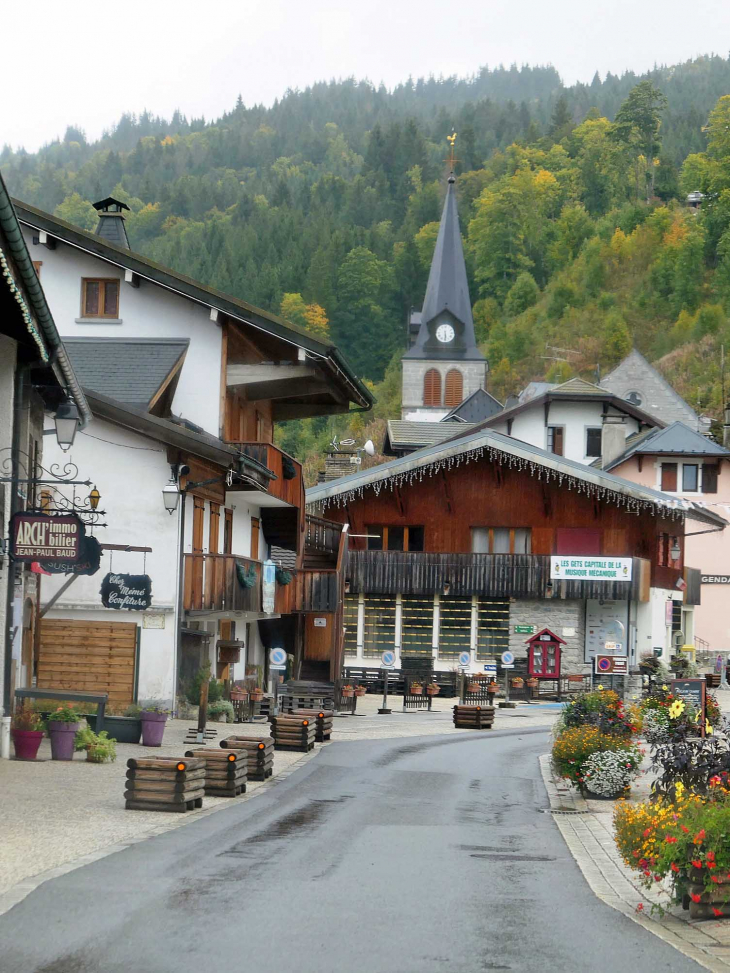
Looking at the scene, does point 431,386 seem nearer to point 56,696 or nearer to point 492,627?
point 492,627

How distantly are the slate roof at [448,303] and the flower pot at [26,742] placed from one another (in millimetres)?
109120

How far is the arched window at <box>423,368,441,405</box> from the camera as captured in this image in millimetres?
129375

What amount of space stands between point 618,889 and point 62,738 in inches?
420

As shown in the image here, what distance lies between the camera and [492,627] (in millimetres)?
51344

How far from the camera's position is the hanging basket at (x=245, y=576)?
32.7 metres

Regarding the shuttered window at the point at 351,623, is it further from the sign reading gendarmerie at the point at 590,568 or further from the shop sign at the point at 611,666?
the shop sign at the point at 611,666

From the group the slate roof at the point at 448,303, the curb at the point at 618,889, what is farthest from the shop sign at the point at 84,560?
the slate roof at the point at 448,303

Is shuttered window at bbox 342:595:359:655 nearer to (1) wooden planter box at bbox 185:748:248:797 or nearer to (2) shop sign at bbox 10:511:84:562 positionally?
(1) wooden planter box at bbox 185:748:248:797

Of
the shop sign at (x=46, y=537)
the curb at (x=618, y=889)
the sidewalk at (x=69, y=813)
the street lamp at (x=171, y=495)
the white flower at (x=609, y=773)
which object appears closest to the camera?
the curb at (x=618, y=889)

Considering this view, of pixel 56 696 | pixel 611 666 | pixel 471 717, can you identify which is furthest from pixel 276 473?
pixel 611 666

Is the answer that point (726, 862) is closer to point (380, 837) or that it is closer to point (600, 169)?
point (380, 837)

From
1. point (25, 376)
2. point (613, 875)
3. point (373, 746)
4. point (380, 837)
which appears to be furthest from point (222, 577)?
point (613, 875)

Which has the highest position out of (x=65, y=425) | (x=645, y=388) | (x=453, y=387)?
(x=453, y=387)

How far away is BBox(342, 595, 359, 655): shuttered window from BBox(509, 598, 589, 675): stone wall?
5410 mm
